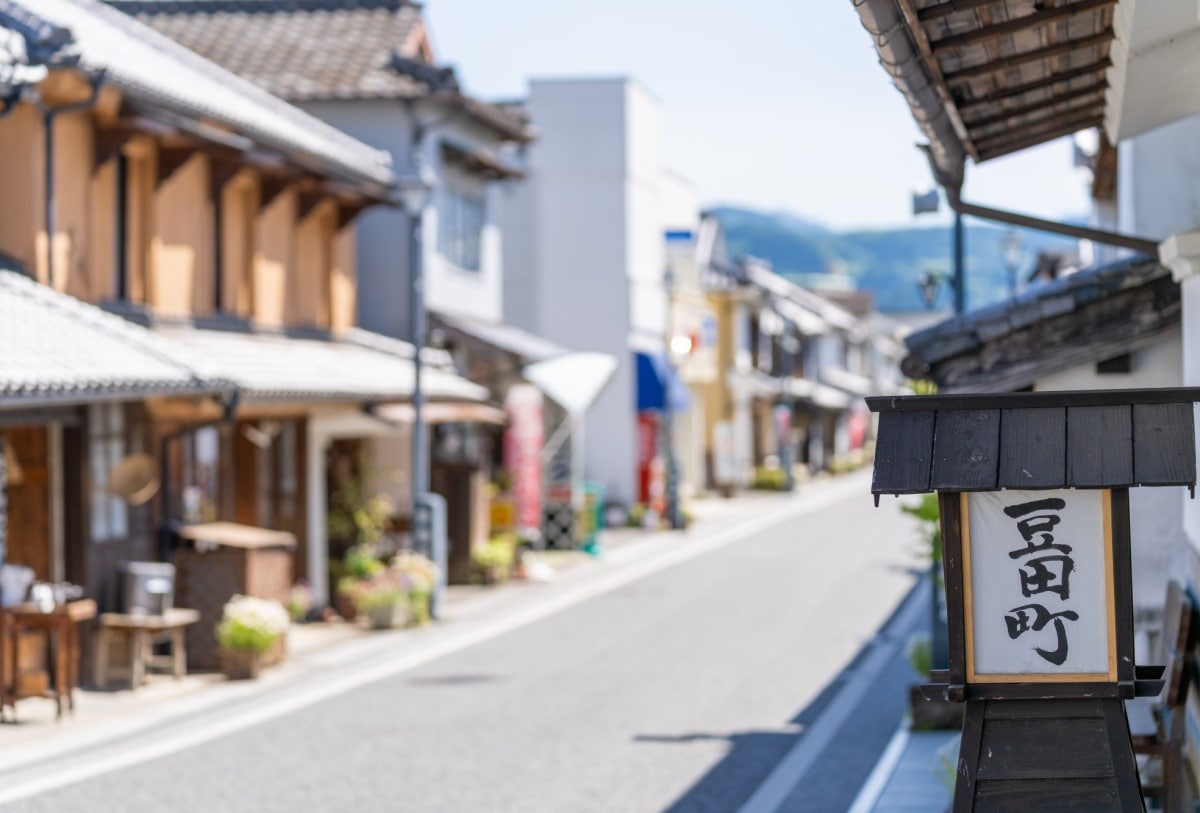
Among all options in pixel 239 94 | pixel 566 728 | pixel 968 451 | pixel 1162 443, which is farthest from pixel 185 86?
pixel 1162 443

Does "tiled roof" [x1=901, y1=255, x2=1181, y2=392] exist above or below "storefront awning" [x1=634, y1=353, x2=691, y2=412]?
below

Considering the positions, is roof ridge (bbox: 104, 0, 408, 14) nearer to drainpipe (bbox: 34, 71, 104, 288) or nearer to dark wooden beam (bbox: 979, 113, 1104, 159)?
drainpipe (bbox: 34, 71, 104, 288)

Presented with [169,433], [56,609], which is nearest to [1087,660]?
[56,609]

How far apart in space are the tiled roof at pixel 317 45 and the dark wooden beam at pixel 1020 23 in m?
22.2

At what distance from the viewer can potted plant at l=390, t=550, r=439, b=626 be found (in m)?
22.4

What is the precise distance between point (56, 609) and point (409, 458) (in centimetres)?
1301

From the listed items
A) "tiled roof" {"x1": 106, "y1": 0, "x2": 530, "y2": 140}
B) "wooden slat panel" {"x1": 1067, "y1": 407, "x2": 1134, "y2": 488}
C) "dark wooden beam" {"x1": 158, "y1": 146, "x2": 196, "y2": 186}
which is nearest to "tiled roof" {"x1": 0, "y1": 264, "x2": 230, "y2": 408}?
Answer: "dark wooden beam" {"x1": 158, "y1": 146, "x2": 196, "y2": 186}

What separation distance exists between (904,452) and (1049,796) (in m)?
1.36

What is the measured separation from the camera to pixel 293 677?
1800cm

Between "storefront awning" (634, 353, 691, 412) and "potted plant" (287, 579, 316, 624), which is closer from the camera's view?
"potted plant" (287, 579, 316, 624)

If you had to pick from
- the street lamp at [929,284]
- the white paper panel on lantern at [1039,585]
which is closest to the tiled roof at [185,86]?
the street lamp at [929,284]

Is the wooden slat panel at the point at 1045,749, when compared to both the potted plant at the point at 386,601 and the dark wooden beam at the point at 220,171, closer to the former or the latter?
the potted plant at the point at 386,601

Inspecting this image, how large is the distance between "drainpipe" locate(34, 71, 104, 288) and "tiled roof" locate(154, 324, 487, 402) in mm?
1791

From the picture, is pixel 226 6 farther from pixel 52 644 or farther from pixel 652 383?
pixel 52 644
